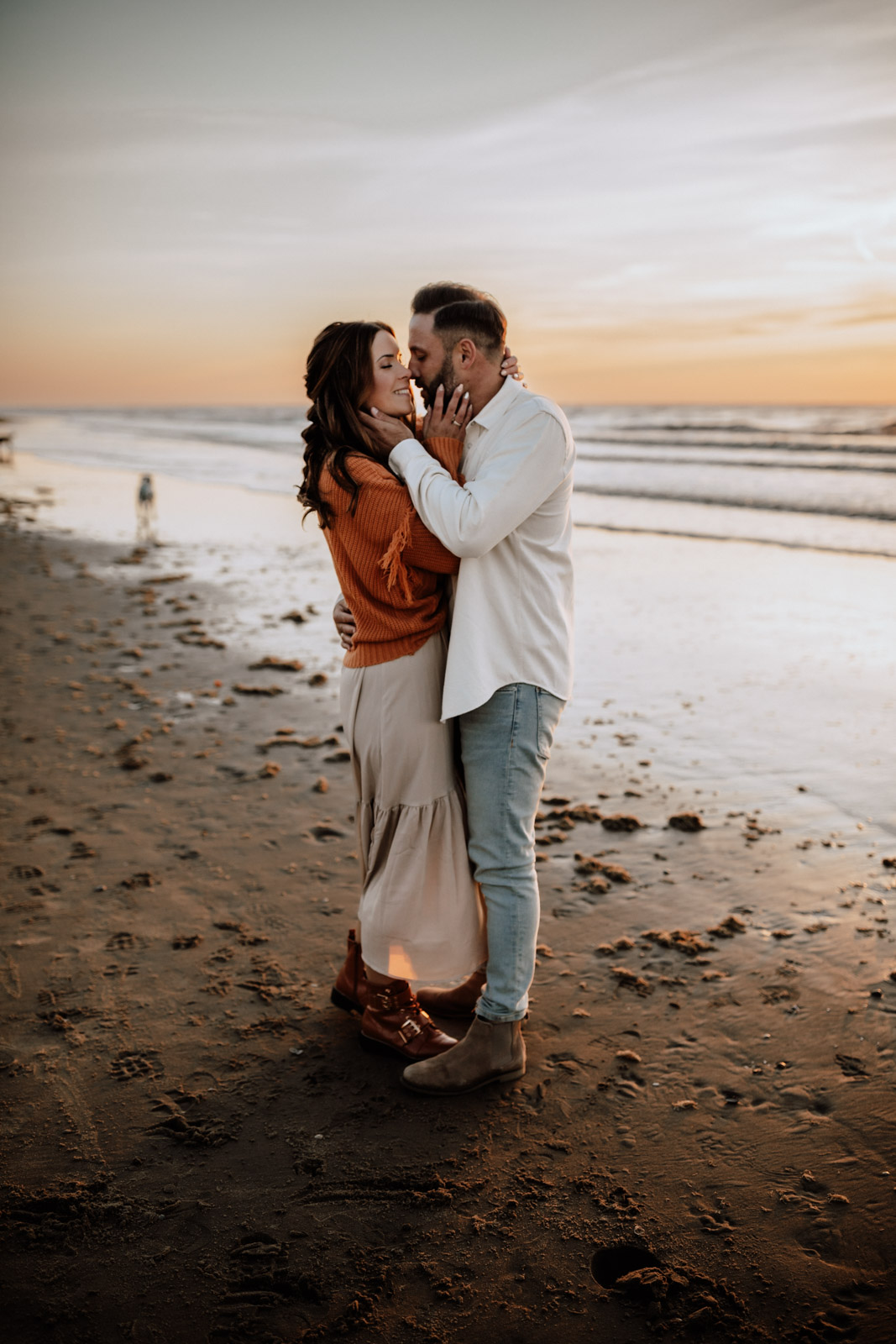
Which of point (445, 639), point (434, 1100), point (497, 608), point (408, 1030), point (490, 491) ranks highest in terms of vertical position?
point (490, 491)

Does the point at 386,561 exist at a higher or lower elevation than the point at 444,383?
lower

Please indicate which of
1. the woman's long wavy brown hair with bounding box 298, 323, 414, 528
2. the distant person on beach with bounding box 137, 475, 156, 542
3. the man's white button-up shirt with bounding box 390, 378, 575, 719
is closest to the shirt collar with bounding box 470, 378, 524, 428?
the man's white button-up shirt with bounding box 390, 378, 575, 719

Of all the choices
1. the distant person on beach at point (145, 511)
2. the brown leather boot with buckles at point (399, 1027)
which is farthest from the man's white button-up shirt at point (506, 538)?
the distant person on beach at point (145, 511)

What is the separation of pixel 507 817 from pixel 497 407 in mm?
1094

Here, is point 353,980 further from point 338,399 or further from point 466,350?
point 466,350

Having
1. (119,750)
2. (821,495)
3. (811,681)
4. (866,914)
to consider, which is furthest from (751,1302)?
(821,495)

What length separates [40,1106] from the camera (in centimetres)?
248

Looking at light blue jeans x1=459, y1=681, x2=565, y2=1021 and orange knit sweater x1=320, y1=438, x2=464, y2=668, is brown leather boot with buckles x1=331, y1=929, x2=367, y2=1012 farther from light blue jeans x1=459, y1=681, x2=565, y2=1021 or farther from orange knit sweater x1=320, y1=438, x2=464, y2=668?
orange knit sweater x1=320, y1=438, x2=464, y2=668

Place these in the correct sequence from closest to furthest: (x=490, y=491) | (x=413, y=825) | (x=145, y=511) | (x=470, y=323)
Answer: (x=490, y=491), (x=470, y=323), (x=413, y=825), (x=145, y=511)

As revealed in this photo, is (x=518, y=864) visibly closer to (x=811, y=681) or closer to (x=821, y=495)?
(x=811, y=681)

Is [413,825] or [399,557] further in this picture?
[413,825]

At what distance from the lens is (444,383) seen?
8.22 ft

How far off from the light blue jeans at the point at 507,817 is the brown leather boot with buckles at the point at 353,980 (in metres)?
0.42

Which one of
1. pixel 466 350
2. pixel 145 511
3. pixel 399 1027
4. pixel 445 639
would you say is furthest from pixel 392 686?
pixel 145 511
